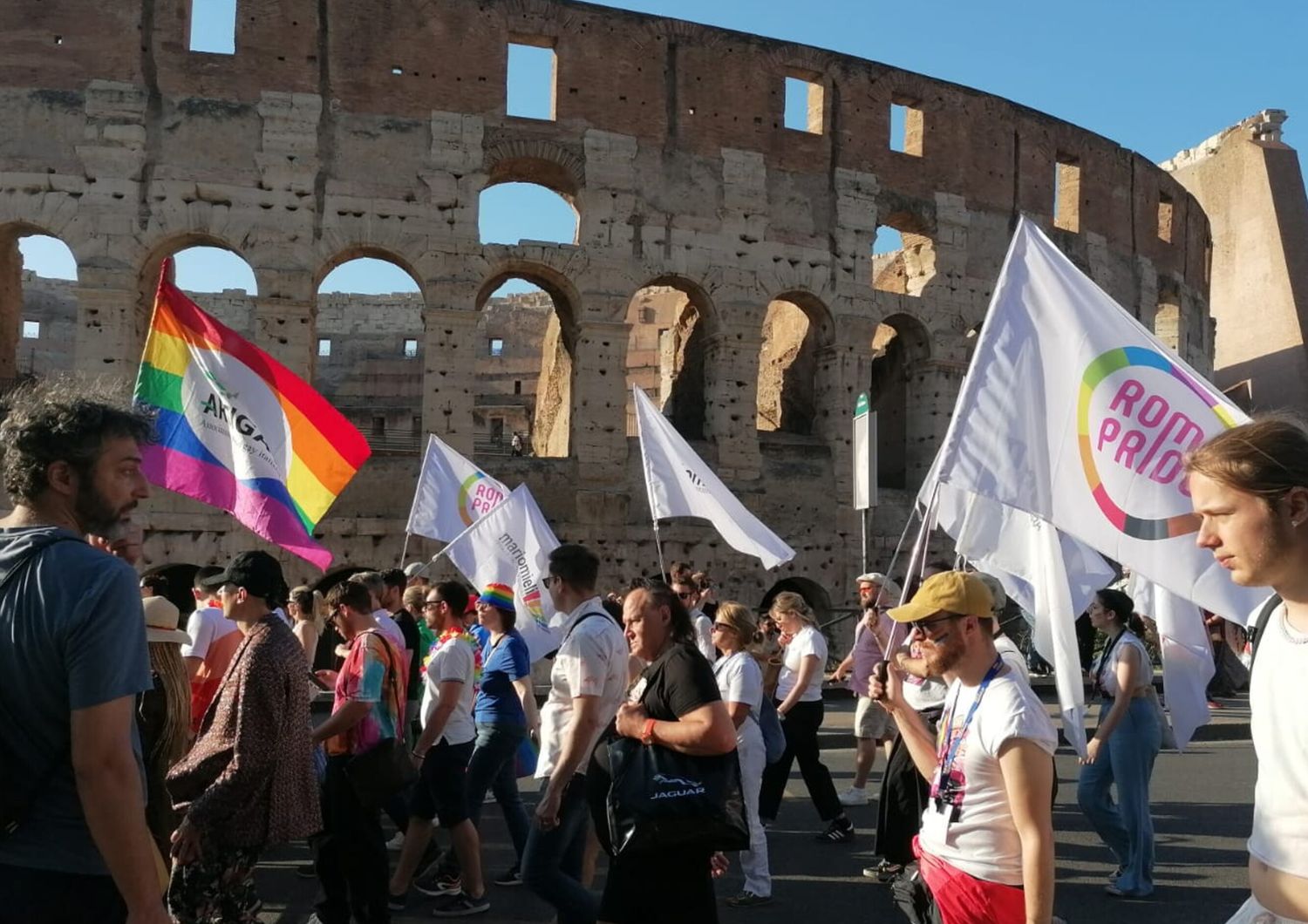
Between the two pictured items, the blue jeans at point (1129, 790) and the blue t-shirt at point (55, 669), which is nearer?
the blue t-shirt at point (55, 669)

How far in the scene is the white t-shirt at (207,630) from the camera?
5742mm

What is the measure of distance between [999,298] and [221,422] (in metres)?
4.92

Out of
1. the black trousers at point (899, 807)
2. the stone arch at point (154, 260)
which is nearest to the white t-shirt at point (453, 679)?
the black trousers at point (899, 807)

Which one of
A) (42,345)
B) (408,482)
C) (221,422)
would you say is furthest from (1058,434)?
(42,345)

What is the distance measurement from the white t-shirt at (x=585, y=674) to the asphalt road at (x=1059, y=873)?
56.7 inches

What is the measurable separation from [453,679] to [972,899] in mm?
3193

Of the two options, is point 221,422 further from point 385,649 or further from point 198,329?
point 385,649

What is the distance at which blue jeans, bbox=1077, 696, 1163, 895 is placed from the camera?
19.5 feet

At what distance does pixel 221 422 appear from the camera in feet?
23.7

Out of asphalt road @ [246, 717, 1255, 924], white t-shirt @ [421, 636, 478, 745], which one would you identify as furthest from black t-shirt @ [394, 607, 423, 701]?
asphalt road @ [246, 717, 1255, 924]

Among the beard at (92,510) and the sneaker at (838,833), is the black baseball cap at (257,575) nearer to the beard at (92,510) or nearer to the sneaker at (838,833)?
the beard at (92,510)

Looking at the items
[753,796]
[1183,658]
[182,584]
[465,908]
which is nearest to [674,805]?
[753,796]

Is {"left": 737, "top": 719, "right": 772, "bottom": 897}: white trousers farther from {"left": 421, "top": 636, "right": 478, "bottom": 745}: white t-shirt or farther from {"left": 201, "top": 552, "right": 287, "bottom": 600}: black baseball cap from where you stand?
{"left": 201, "top": 552, "right": 287, "bottom": 600}: black baseball cap

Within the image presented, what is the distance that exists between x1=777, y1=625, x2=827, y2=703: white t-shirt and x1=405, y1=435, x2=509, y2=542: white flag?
4.30 meters
